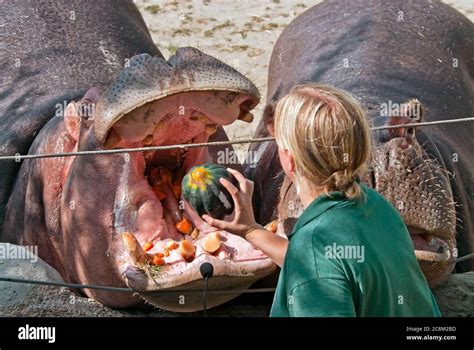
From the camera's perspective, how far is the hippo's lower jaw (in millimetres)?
4227

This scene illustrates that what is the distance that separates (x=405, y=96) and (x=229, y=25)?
3.51 metres

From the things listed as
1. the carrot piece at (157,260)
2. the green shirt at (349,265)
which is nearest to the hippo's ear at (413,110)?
the carrot piece at (157,260)

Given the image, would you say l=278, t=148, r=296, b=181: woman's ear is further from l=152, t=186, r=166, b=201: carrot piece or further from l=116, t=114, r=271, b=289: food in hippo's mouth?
l=152, t=186, r=166, b=201: carrot piece

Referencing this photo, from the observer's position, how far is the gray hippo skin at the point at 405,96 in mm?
4258

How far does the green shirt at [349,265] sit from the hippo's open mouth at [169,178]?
117 cm

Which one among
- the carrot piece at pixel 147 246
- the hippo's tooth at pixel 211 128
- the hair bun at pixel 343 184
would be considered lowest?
the carrot piece at pixel 147 246

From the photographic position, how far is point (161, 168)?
4.42m

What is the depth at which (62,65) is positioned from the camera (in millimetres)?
6059

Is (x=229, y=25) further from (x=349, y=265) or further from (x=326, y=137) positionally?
(x=349, y=265)

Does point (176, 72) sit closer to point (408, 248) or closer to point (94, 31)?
point (408, 248)
